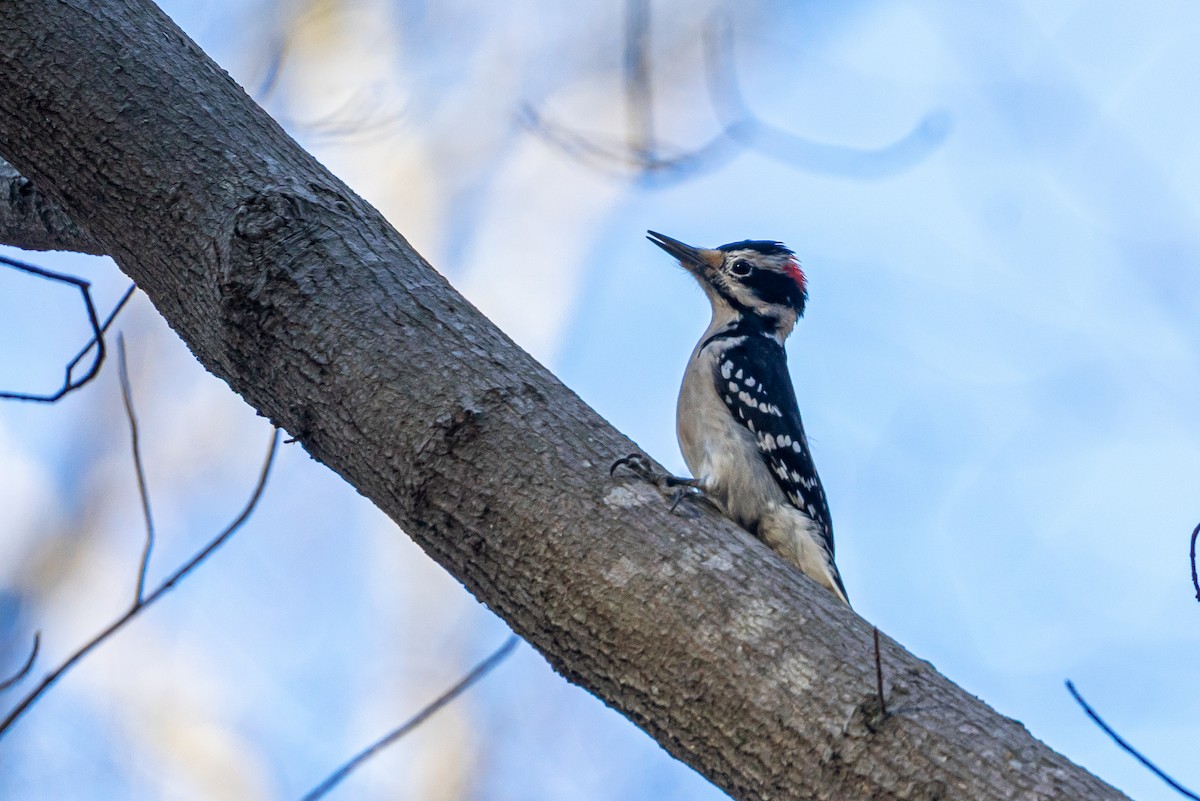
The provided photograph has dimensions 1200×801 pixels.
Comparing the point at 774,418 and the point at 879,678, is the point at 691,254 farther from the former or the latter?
the point at 879,678

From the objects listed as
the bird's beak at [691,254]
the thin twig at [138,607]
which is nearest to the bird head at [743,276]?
the bird's beak at [691,254]

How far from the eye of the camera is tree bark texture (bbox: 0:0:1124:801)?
200 cm

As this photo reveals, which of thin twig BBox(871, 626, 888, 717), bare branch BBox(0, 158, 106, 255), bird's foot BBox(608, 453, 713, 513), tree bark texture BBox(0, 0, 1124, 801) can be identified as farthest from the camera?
bare branch BBox(0, 158, 106, 255)

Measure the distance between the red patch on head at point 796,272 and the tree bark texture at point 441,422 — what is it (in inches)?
140

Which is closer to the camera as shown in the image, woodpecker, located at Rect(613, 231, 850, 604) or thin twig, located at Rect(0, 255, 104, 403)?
thin twig, located at Rect(0, 255, 104, 403)

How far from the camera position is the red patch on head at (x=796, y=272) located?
5945 mm

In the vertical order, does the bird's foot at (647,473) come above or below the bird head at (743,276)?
below

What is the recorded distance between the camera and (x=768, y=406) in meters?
4.74

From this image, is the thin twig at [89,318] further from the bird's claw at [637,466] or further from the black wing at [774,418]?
the black wing at [774,418]

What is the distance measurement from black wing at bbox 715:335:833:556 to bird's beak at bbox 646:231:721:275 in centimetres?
75

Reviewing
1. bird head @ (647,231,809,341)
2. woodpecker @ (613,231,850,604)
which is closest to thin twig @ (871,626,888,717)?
woodpecker @ (613,231,850,604)

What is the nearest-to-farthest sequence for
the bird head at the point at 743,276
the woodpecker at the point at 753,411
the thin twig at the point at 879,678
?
the thin twig at the point at 879,678 < the woodpecker at the point at 753,411 < the bird head at the point at 743,276

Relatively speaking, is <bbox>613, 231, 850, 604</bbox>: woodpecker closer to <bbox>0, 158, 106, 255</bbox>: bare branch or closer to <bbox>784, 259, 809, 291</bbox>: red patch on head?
<bbox>784, 259, 809, 291</bbox>: red patch on head

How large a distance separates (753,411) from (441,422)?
252 centimetres
